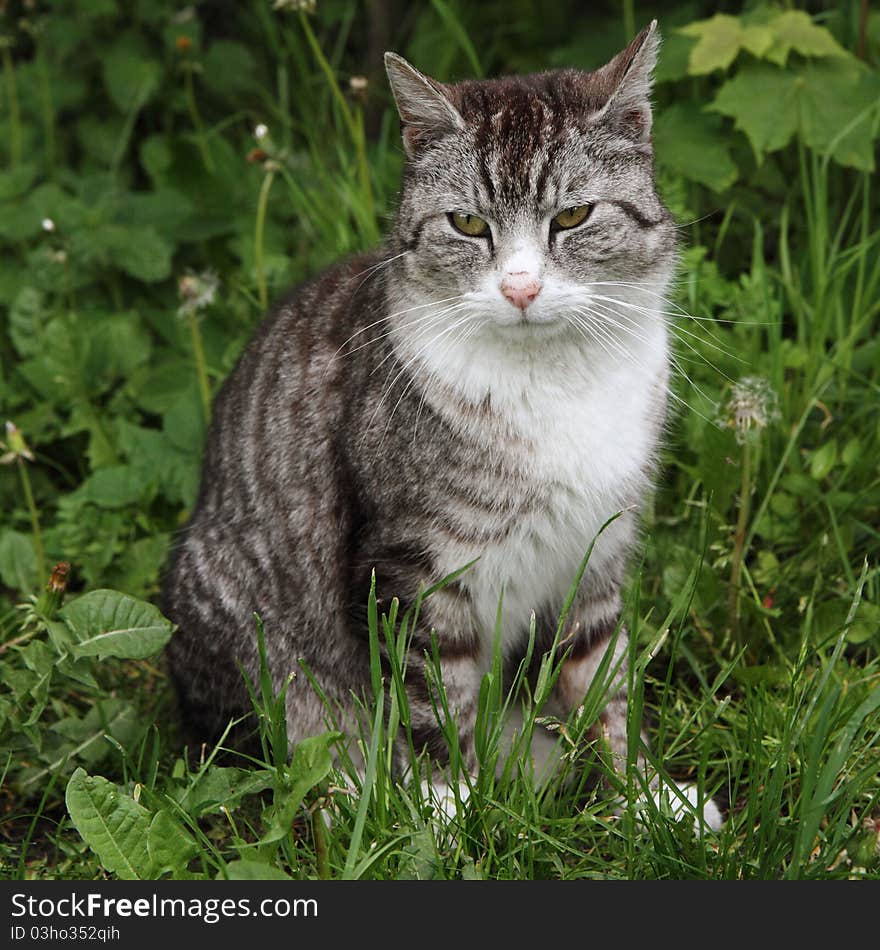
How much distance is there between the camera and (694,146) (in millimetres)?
4105

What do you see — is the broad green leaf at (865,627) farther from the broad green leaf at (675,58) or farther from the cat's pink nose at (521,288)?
the broad green leaf at (675,58)

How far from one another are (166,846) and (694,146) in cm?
274

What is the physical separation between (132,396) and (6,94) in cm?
165

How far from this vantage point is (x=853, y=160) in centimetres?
385

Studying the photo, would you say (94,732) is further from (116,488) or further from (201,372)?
(201,372)

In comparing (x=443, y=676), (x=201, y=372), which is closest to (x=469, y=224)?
(x=443, y=676)

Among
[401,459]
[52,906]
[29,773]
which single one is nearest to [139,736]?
[29,773]

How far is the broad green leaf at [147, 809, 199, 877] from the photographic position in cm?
249

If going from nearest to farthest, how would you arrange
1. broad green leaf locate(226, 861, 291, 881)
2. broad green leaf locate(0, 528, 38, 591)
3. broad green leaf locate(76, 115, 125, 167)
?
broad green leaf locate(226, 861, 291, 881)
broad green leaf locate(0, 528, 38, 591)
broad green leaf locate(76, 115, 125, 167)

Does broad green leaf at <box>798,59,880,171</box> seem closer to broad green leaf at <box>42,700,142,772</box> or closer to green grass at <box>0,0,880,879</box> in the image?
green grass at <box>0,0,880,879</box>

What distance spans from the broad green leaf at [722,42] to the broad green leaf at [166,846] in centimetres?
268

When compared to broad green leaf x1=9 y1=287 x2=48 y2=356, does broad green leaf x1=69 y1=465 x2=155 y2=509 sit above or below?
below

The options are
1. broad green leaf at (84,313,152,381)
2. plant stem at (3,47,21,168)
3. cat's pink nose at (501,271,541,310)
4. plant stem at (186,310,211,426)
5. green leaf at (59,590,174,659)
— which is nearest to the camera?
cat's pink nose at (501,271,541,310)

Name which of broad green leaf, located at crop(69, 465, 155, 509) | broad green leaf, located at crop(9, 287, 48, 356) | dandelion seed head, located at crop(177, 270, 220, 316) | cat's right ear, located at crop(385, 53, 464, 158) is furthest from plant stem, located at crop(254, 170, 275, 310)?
cat's right ear, located at crop(385, 53, 464, 158)
